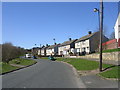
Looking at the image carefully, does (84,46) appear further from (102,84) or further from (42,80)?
(102,84)

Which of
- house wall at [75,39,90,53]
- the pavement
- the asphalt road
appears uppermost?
house wall at [75,39,90,53]

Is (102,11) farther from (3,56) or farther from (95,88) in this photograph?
(3,56)

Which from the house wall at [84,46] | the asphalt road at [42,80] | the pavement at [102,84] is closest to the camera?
the pavement at [102,84]

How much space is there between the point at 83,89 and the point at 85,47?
237ft

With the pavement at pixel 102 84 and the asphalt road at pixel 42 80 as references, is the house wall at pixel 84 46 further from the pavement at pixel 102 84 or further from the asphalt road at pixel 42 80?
the pavement at pixel 102 84

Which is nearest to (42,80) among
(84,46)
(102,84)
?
(102,84)

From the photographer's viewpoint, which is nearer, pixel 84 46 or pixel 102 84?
pixel 102 84

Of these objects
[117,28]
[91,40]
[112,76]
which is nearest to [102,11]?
[112,76]

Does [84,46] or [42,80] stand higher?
[84,46]

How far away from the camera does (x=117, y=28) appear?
4634cm

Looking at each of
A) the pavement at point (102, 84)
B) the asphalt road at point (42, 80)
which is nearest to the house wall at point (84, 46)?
the asphalt road at point (42, 80)

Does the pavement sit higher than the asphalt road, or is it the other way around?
the pavement

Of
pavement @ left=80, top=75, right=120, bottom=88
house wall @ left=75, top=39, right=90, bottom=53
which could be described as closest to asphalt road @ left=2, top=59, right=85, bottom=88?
pavement @ left=80, top=75, right=120, bottom=88

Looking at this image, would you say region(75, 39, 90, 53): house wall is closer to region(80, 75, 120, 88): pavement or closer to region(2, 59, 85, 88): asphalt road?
region(2, 59, 85, 88): asphalt road
